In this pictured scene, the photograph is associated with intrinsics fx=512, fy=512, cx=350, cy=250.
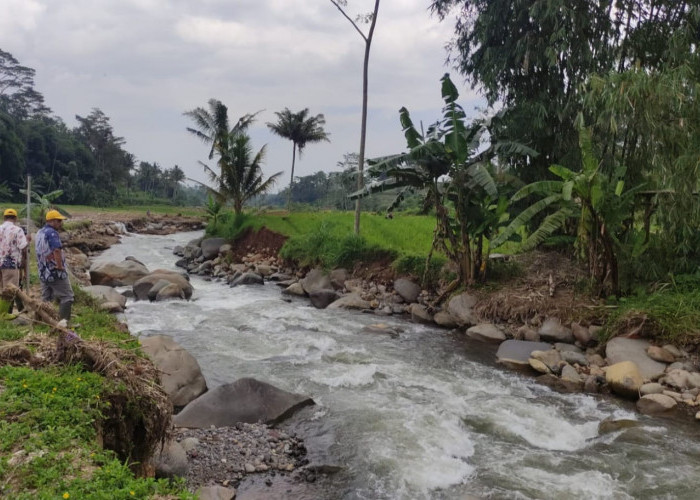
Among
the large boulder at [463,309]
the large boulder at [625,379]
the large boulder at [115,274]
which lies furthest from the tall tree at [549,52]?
the large boulder at [115,274]

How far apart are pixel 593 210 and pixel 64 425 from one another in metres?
8.70

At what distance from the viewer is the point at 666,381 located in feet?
25.2

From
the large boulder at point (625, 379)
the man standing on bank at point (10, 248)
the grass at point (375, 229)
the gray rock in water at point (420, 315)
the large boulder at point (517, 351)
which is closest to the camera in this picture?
the large boulder at point (625, 379)

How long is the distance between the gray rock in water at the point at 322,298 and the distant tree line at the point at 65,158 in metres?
31.4

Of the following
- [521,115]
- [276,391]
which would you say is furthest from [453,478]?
[521,115]

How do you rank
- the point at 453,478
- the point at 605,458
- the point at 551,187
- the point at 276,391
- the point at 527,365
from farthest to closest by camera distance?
the point at 551,187
the point at 527,365
the point at 276,391
the point at 605,458
the point at 453,478

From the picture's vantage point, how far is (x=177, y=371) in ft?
23.2

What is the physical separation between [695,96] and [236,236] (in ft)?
57.9

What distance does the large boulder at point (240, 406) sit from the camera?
619 centimetres

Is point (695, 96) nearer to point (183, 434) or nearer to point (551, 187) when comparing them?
point (551, 187)

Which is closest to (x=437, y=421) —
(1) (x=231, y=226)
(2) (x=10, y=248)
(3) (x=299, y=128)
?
(2) (x=10, y=248)

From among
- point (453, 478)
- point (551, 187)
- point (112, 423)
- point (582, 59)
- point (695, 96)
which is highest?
point (582, 59)

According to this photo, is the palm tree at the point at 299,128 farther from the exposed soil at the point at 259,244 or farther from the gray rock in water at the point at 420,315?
the gray rock in water at the point at 420,315

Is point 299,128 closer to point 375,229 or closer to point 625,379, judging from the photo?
point 375,229
